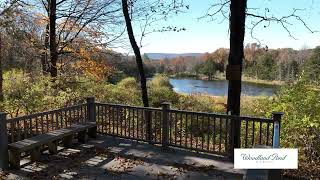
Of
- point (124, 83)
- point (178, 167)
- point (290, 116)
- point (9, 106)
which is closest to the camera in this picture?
point (178, 167)

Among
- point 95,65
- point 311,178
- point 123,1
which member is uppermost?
point 123,1

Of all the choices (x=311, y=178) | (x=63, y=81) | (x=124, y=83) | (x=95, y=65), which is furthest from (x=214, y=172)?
(x=124, y=83)

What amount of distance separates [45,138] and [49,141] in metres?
0.10

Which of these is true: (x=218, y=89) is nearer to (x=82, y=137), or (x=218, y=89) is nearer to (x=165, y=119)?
(x=82, y=137)

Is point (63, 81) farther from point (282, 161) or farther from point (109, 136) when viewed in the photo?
point (282, 161)

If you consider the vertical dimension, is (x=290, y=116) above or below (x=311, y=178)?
above

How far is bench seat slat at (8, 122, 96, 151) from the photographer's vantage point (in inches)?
239

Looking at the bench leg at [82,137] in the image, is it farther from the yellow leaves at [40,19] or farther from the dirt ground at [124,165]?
the yellow leaves at [40,19]

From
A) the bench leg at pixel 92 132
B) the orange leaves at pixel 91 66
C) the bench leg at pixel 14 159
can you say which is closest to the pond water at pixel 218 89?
the orange leaves at pixel 91 66

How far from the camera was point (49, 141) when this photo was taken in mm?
6625

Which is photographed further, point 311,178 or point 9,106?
point 9,106

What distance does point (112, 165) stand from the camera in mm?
6484

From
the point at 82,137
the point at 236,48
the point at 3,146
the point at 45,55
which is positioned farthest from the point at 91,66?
the point at 236,48

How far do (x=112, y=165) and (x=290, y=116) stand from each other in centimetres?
412
